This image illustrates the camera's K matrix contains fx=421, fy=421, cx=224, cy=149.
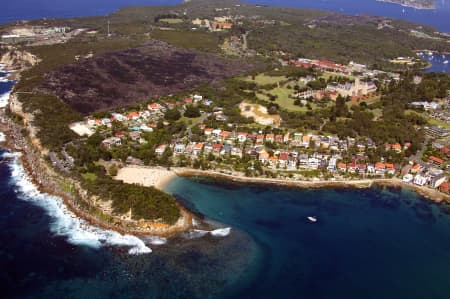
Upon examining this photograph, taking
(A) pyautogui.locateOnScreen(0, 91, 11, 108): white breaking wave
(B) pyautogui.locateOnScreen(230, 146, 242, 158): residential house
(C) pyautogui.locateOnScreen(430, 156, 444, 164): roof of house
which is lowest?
(C) pyautogui.locateOnScreen(430, 156, 444, 164): roof of house

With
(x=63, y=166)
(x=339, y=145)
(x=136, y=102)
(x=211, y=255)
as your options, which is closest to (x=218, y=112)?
(x=136, y=102)

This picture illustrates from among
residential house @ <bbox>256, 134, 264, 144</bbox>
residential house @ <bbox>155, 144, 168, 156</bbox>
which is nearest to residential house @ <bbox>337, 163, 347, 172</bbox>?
residential house @ <bbox>256, 134, 264, 144</bbox>

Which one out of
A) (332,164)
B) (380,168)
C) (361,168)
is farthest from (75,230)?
(380,168)

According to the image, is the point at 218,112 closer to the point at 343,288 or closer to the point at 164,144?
the point at 164,144

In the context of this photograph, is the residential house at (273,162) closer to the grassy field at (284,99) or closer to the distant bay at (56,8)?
the grassy field at (284,99)

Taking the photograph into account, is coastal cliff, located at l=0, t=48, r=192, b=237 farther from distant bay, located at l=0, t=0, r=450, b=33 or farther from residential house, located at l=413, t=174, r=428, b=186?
distant bay, located at l=0, t=0, r=450, b=33

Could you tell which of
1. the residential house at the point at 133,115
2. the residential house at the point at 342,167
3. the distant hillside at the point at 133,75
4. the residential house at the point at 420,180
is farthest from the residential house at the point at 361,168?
the distant hillside at the point at 133,75
